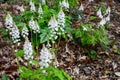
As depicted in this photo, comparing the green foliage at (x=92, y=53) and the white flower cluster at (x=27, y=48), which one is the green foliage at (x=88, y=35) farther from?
the white flower cluster at (x=27, y=48)

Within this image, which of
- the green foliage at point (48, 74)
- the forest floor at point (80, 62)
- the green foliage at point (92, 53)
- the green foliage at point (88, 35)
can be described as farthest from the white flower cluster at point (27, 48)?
the green foliage at point (92, 53)

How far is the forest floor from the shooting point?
17.0ft

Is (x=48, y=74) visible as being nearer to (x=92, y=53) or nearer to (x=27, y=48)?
(x=27, y=48)

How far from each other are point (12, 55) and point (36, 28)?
39.6 inches

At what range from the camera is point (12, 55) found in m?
5.47

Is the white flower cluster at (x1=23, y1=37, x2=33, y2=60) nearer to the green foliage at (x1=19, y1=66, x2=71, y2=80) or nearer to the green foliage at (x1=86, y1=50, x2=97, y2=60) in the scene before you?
the green foliage at (x1=19, y1=66, x2=71, y2=80)

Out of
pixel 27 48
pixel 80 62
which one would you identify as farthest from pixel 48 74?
pixel 80 62

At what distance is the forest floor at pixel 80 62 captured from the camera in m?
5.19

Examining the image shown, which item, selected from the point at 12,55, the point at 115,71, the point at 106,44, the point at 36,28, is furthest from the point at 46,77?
the point at 106,44

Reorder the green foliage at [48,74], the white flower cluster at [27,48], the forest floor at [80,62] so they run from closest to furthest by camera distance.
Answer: the green foliage at [48,74] < the white flower cluster at [27,48] < the forest floor at [80,62]

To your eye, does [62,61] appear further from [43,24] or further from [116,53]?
[116,53]

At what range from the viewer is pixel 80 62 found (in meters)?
5.76

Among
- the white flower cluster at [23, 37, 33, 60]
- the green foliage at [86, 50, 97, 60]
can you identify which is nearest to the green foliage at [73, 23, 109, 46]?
the green foliage at [86, 50, 97, 60]

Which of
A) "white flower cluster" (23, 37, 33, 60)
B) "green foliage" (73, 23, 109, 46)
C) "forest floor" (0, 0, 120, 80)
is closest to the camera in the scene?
"white flower cluster" (23, 37, 33, 60)
